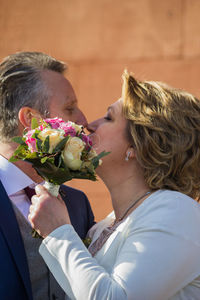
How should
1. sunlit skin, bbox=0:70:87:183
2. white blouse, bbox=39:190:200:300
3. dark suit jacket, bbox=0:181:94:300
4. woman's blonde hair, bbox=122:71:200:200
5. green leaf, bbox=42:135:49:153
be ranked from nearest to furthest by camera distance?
white blouse, bbox=39:190:200:300 → green leaf, bbox=42:135:49:153 → dark suit jacket, bbox=0:181:94:300 → woman's blonde hair, bbox=122:71:200:200 → sunlit skin, bbox=0:70:87:183

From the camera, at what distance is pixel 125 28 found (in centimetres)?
528

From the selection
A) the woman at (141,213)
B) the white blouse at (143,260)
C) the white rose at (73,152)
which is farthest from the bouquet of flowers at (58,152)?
the white blouse at (143,260)

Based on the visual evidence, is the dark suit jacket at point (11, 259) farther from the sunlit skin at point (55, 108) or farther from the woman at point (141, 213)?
the sunlit skin at point (55, 108)

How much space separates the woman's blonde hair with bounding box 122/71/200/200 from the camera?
2.61 m

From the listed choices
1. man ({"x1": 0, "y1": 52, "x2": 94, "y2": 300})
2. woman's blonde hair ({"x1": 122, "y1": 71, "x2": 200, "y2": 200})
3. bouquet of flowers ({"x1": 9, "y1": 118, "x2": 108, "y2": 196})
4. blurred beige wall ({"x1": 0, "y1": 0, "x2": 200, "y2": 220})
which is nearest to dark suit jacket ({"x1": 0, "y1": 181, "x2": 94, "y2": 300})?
man ({"x1": 0, "y1": 52, "x2": 94, "y2": 300})

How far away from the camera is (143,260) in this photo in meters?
2.16

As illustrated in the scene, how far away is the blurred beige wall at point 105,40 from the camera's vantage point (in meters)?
5.18

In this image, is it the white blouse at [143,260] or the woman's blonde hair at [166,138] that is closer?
the white blouse at [143,260]

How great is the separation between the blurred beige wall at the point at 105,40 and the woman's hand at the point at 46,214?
2.68m

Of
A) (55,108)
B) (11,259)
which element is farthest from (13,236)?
(55,108)

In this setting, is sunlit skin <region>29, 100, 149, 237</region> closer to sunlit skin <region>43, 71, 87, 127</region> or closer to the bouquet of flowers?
the bouquet of flowers

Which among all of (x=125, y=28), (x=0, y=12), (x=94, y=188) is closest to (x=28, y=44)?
(x=0, y=12)

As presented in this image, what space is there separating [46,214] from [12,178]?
63 cm

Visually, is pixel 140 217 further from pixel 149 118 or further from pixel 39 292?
pixel 39 292
